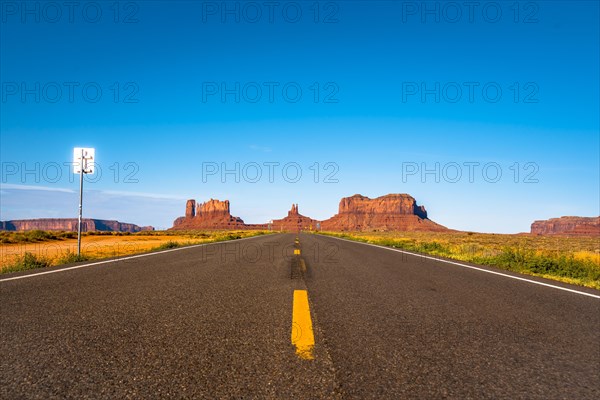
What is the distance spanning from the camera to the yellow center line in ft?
9.02

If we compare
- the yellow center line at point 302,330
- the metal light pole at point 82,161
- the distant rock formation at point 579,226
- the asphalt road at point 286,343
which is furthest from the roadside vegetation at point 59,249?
the distant rock formation at point 579,226

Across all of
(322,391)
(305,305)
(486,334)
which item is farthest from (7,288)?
(486,334)

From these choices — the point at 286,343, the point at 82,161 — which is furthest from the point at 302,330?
the point at 82,161

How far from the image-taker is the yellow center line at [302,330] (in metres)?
2.75

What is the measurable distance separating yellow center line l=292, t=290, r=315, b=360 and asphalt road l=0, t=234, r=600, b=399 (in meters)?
0.07

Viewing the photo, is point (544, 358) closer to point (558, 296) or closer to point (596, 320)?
point (596, 320)

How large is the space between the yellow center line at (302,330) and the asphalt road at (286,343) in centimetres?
7

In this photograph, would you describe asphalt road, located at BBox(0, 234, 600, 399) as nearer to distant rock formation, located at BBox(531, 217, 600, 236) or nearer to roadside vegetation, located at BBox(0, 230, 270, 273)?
roadside vegetation, located at BBox(0, 230, 270, 273)

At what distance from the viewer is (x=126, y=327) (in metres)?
3.36

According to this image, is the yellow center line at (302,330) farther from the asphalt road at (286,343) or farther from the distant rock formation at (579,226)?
the distant rock formation at (579,226)

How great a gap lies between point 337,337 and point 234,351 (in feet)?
2.89

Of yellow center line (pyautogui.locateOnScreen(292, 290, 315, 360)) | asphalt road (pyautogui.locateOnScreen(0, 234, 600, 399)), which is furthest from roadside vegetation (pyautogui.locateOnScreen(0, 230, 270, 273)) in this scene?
yellow center line (pyautogui.locateOnScreen(292, 290, 315, 360))

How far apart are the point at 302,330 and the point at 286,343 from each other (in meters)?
0.39

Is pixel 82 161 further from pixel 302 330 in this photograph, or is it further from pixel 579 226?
pixel 579 226
